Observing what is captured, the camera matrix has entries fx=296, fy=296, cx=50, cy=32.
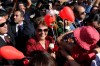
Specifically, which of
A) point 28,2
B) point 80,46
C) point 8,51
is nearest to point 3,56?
point 8,51

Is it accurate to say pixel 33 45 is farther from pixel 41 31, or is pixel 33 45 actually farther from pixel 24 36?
pixel 24 36

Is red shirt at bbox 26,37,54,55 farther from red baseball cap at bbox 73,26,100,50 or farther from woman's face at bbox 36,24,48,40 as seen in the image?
red baseball cap at bbox 73,26,100,50

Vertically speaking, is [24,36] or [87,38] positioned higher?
[87,38]

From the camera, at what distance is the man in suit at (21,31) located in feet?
16.6

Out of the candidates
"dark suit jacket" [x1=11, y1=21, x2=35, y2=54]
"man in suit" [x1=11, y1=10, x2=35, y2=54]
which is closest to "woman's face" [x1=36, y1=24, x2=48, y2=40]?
"man in suit" [x1=11, y1=10, x2=35, y2=54]

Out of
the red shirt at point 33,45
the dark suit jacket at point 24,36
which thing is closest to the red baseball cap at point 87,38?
the red shirt at point 33,45

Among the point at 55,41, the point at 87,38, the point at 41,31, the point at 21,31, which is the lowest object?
the point at 21,31

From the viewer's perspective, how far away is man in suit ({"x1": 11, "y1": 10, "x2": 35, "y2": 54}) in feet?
16.6

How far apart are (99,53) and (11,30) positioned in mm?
2873

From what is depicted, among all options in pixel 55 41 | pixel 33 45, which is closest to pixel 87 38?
pixel 33 45

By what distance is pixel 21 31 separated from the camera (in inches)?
211

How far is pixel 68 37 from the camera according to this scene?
401 centimetres

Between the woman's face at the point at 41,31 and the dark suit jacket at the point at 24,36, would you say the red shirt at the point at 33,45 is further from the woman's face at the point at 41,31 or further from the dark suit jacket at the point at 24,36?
the dark suit jacket at the point at 24,36

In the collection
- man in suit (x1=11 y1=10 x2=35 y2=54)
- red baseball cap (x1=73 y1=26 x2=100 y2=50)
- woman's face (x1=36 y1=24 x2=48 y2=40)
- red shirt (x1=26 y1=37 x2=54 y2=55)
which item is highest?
red baseball cap (x1=73 y1=26 x2=100 y2=50)
